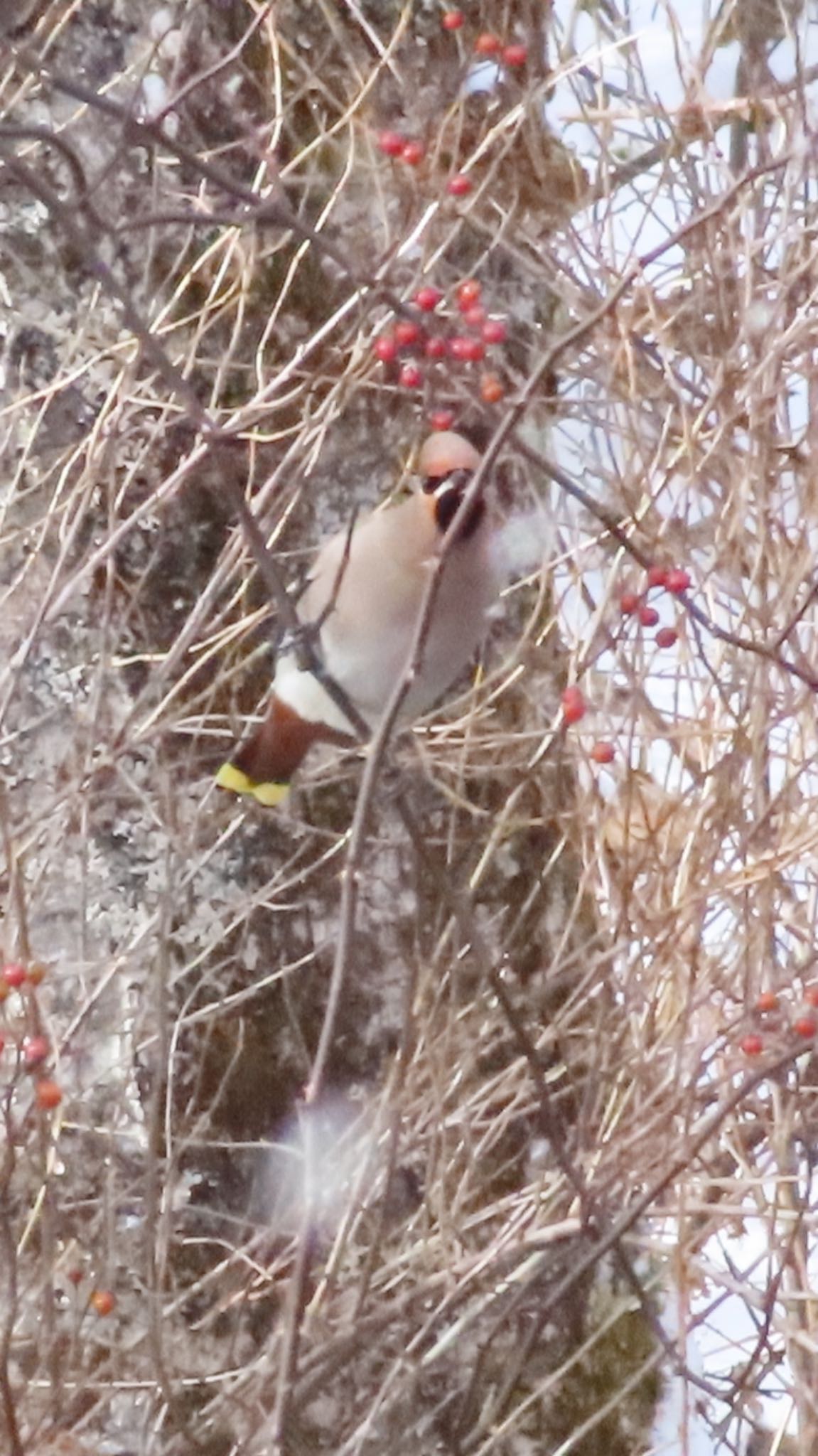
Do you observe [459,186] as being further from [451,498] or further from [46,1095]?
[46,1095]

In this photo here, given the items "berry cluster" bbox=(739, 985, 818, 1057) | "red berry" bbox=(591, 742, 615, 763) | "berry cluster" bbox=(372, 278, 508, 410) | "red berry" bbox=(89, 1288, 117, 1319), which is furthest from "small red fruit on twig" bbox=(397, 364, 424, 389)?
"red berry" bbox=(89, 1288, 117, 1319)

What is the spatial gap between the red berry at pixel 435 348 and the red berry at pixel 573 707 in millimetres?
373

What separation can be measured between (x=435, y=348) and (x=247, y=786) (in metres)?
0.75

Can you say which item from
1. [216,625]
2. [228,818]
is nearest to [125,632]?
[216,625]

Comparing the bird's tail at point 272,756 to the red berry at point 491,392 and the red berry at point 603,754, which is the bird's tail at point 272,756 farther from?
the red berry at point 491,392

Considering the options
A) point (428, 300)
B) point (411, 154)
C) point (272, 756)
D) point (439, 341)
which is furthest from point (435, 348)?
point (272, 756)

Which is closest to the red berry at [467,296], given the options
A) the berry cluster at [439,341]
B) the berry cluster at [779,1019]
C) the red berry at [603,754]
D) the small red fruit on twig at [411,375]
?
the berry cluster at [439,341]

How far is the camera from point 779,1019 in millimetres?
2047

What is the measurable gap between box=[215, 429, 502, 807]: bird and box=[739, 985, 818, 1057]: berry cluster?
→ 20.5 inches

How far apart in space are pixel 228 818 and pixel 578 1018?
58 cm

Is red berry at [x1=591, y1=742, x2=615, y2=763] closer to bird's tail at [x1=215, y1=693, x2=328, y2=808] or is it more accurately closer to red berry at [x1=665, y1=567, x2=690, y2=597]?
red berry at [x1=665, y1=567, x2=690, y2=597]

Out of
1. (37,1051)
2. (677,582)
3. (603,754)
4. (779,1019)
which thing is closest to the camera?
(37,1051)

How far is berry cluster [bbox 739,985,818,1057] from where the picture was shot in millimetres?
1659

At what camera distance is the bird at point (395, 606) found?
1941 millimetres
